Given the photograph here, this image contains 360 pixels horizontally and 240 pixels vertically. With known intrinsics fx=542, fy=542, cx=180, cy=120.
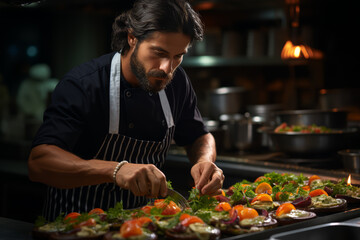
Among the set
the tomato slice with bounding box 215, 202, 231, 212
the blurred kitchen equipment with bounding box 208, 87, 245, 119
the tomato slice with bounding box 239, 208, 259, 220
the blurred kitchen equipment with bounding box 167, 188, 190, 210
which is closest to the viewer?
the tomato slice with bounding box 239, 208, 259, 220

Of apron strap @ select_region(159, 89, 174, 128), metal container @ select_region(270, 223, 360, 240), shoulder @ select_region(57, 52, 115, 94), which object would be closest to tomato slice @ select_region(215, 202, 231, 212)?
metal container @ select_region(270, 223, 360, 240)

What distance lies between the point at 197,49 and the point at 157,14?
4.57 metres

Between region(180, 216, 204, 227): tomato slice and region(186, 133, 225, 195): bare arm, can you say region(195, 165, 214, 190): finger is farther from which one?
region(180, 216, 204, 227): tomato slice

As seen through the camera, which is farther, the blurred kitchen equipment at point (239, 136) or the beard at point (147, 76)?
the blurred kitchen equipment at point (239, 136)

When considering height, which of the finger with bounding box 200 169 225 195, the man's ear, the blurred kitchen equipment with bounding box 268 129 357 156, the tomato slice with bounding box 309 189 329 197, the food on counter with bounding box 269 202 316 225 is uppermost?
the man's ear

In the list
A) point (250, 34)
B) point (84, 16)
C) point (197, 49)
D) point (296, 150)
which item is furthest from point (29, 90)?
point (296, 150)

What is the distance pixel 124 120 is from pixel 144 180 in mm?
659

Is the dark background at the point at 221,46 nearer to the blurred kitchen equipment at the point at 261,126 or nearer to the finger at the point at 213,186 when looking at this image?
the blurred kitchen equipment at the point at 261,126

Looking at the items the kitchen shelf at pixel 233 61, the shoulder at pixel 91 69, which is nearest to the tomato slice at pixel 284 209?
the shoulder at pixel 91 69

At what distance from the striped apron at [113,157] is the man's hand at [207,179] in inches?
12.9

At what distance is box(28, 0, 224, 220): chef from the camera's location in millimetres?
2213

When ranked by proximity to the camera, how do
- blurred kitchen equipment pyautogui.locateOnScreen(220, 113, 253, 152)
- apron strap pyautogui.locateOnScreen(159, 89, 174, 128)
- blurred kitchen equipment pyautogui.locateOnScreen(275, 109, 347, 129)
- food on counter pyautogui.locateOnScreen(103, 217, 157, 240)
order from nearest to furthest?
food on counter pyautogui.locateOnScreen(103, 217, 157, 240)
apron strap pyautogui.locateOnScreen(159, 89, 174, 128)
blurred kitchen equipment pyautogui.locateOnScreen(275, 109, 347, 129)
blurred kitchen equipment pyautogui.locateOnScreen(220, 113, 253, 152)

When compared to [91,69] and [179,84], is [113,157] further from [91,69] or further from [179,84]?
[179,84]

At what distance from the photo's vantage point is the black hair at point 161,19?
7.73 feet
